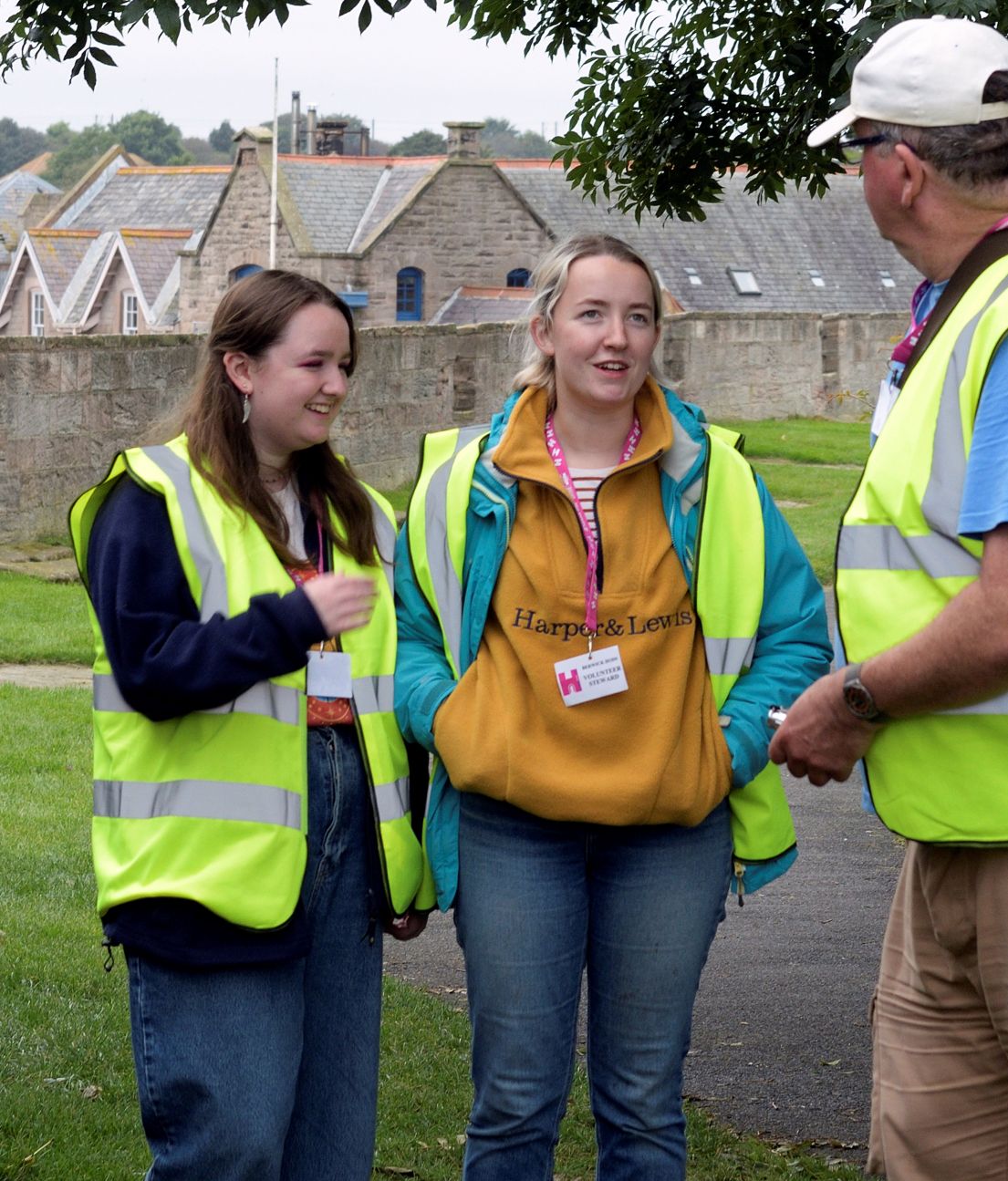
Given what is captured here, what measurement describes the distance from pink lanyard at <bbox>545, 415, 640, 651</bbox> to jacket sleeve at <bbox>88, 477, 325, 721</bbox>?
22.9 inches

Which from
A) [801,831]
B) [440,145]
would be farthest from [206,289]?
[440,145]

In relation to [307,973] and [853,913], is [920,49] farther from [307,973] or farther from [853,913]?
[853,913]

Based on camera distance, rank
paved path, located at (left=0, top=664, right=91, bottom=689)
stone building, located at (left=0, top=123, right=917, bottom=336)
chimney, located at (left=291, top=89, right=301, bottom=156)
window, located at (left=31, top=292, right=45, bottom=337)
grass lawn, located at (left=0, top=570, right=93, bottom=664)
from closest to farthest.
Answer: paved path, located at (left=0, top=664, right=91, bottom=689), grass lawn, located at (left=0, top=570, right=93, bottom=664), stone building, located at (left=0, top=123, right=917, bottom=336), window, located at (left=31, top=292, right=45, bottom=337), chimney, located at (left=291, top=89, right=301, bottom=156)

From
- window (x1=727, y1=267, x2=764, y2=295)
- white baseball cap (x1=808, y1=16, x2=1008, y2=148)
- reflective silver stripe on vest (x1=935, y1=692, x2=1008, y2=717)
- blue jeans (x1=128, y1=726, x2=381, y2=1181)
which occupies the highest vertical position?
window (x1=727, y1=267, x2=764, y2=295)

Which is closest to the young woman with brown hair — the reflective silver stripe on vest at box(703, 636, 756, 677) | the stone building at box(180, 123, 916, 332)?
the reflective silver stripe on vest at box(703, 636, 756, 677)

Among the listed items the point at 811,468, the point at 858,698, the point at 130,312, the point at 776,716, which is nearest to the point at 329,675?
the point at 776,716

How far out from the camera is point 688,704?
10.7 ft

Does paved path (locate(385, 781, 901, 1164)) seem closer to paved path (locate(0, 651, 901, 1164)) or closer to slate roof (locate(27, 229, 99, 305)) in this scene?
paved path (locate(0, 651, 901, 1164))

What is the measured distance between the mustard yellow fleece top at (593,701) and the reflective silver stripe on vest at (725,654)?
0.07 ft

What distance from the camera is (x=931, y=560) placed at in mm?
2697

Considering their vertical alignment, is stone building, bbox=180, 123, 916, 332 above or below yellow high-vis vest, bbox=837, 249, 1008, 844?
above

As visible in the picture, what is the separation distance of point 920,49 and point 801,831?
5.37m

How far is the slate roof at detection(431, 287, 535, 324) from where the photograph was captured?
134ft

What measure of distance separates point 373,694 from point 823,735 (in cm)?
85
